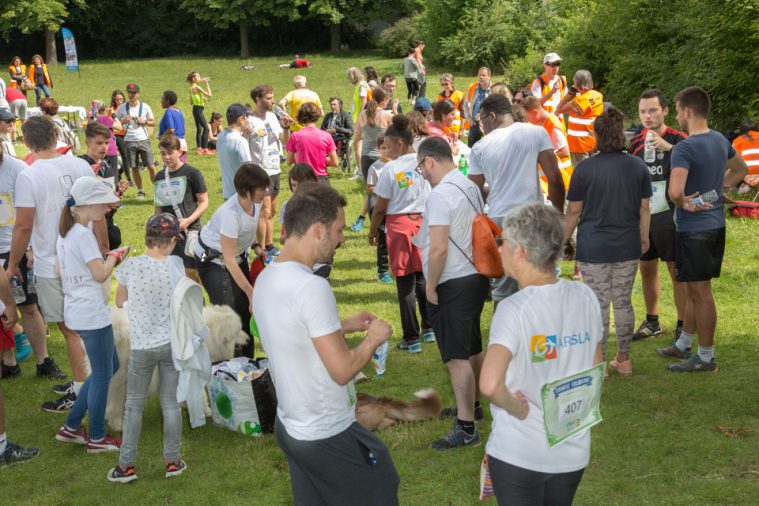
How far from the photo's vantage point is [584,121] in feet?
40.3

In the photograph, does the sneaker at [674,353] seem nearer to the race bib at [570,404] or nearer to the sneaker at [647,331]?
the sneaker at [647,331]

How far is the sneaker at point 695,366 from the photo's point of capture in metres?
6.86

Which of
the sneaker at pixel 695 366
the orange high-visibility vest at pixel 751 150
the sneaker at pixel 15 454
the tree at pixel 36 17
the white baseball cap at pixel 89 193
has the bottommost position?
the sneaker at pixel 15 454

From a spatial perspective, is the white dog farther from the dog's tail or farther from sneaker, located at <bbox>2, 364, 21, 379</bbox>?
sneaker, located at <bbox>2, 364, 21, 379</bbox>

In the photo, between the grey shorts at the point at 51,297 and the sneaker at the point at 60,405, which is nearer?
the grey shorts at the point at 51,297

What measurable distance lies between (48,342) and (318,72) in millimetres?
30853

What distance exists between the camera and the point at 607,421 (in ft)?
19.9

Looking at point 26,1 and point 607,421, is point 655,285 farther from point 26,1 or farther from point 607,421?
point 26,1

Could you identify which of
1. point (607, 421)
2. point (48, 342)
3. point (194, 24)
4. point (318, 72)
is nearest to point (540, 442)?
point (607, 421)

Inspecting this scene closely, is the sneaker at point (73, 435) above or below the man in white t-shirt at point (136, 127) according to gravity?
below

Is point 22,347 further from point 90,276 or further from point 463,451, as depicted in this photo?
point 463,451

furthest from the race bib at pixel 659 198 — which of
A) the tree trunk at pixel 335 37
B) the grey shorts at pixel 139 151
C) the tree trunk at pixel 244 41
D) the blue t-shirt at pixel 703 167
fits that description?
the tree trunk at pixel 244 41

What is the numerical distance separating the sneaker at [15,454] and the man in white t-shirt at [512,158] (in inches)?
144

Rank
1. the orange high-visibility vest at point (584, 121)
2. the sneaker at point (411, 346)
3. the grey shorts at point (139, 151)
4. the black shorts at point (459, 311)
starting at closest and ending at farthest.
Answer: the black shorts at point (459, 311) < the sneaker at point (411, 346) < the orange high-visibility vest at point (584, 121) < the grey shorts at point (139, 151)
